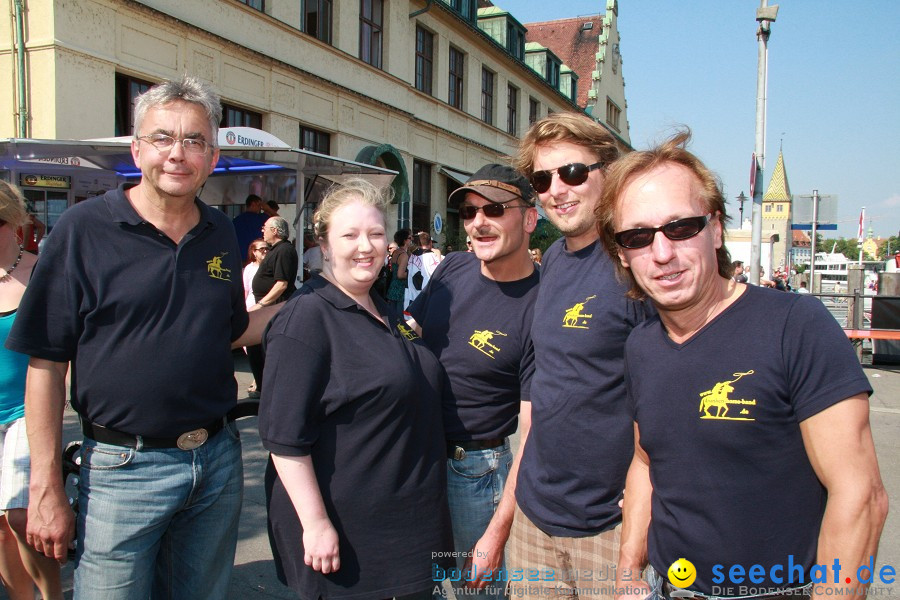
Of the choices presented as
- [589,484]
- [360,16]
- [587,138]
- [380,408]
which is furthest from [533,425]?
[360,16]

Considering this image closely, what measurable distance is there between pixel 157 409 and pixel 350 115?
14.9 m

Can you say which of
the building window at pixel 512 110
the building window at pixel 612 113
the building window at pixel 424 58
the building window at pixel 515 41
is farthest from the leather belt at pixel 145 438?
the building window at pixel 612 113

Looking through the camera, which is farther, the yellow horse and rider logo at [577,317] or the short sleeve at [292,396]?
the yellow horse and rider logo at [577,317]

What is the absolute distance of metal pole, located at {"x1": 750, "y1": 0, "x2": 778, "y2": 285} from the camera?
12.0 metres

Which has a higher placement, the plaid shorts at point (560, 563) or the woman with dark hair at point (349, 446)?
the woman with dark hair at point (349, 446)

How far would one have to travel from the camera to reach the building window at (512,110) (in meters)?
25.6

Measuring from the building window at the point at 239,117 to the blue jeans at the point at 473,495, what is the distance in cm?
1151

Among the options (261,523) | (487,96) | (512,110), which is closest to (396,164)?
(487,96)

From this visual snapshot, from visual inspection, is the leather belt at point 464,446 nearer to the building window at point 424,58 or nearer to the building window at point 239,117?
the building window at point 239,117

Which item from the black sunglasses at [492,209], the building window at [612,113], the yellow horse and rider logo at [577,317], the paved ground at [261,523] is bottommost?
the paved ground at [261,523]

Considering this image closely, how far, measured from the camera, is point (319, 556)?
187 centimetres

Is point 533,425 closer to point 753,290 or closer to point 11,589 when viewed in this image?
point 753,290

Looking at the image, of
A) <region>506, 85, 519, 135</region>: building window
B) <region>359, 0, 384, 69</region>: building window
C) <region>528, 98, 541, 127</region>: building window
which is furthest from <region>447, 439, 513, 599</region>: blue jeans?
<region>528, 98, 541, 127</region>: building window

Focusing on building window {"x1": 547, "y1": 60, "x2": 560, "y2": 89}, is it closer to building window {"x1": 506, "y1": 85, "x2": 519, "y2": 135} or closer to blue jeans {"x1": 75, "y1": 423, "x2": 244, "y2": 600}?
building window {"x1": 506, "y1": 85, "x2": 519, "y2": 135}
